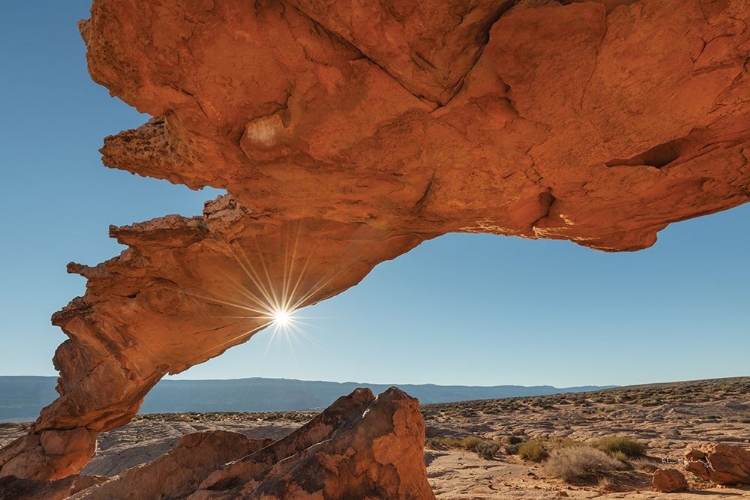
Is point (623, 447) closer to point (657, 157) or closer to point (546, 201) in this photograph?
point (546, 201)

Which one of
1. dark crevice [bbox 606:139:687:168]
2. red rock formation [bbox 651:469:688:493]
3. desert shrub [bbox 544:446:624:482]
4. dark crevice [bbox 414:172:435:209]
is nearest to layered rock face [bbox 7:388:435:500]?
dark crevice [bbox 414:172:435:209]

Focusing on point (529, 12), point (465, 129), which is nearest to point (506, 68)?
point (529, 12)

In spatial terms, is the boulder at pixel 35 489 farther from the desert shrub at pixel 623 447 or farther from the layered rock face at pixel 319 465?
the desert shrub at pixel 623 447

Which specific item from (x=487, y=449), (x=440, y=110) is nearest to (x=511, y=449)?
(x=487, y=449)

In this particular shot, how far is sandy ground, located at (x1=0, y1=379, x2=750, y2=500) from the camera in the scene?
764cm

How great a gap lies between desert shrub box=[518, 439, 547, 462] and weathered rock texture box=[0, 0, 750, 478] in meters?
6.85

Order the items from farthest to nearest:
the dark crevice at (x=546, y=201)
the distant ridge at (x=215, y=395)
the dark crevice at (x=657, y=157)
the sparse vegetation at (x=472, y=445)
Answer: the distant ridge at (x=215, y=395) → the sparse vegetation at (x=472, y=445) → the dark crevice at (x=546, y=201) → the dark crevice at (x=657, y=157)

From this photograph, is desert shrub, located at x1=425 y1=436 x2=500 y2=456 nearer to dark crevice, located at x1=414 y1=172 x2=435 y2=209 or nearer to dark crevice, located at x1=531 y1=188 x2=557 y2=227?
dark crevice, located at x1=531 y1=188 x2=557 y2=227

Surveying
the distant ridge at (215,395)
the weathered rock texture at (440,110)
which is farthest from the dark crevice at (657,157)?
the distant ridge at (215,395)

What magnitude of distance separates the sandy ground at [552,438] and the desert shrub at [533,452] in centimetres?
26

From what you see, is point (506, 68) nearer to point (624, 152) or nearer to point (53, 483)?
point (624, 152)

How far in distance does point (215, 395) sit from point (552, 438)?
163734 millimetres

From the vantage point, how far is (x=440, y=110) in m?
4.42

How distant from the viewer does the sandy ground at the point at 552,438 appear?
301 inches
